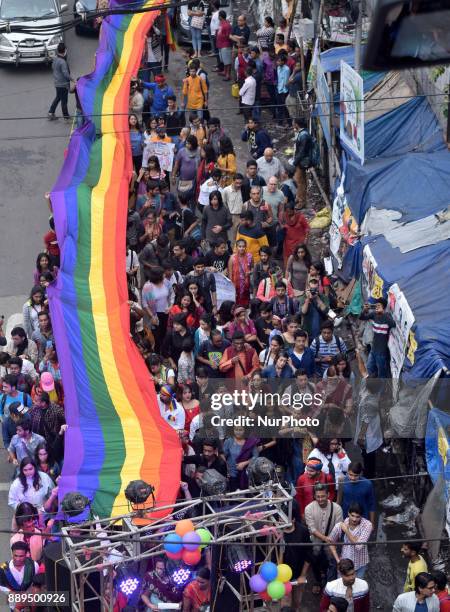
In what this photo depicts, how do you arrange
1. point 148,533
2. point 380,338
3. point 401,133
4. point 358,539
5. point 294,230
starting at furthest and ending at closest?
point 401,133
point 294,230
point 380,338
point 358,539
point 148,533

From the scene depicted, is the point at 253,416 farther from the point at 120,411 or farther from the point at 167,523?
the point at 167,523

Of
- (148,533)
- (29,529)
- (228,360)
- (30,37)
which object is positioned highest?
(148,533)

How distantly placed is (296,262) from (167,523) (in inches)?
225

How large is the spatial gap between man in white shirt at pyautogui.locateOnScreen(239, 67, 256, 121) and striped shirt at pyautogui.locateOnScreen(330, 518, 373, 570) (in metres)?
11.4

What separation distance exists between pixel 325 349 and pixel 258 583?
380 centimetres

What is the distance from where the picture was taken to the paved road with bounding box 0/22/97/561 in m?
20.0

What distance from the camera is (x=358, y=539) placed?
41.1ft

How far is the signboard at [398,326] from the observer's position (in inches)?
550

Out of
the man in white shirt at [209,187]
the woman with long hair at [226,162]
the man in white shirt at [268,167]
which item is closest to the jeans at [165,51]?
the woman with long hair at [226,162]

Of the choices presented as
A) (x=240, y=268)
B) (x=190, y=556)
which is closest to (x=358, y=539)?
(x=190, y=556)

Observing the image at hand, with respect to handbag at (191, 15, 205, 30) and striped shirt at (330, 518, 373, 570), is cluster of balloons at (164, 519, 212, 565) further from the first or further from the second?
handbag at (191, 15, 205, 30)

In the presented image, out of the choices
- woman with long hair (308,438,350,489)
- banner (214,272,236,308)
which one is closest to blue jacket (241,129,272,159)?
banner (214,272,236,308)

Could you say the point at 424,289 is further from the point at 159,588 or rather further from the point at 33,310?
the point at 33,310

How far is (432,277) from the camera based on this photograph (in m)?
14.6
